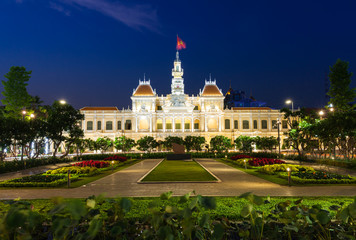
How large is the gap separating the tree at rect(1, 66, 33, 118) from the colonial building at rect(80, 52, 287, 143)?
26.6 meters

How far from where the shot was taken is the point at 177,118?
229ft

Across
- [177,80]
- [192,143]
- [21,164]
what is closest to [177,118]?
[177,80]

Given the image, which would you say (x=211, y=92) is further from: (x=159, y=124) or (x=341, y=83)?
(x=341, y=83)

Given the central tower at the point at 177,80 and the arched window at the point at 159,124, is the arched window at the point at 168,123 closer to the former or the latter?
the arched window at the point at 159,124

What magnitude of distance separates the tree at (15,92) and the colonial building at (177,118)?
2658 cm

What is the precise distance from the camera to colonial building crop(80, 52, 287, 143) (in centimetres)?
6892

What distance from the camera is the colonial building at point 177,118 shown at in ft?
226

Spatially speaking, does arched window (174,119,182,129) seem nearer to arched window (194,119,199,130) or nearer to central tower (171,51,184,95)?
arched window (194,119,199,130)

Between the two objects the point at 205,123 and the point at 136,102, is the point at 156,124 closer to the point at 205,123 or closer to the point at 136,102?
the point at 136,102

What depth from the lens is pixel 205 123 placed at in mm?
69250

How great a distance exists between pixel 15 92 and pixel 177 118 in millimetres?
38256

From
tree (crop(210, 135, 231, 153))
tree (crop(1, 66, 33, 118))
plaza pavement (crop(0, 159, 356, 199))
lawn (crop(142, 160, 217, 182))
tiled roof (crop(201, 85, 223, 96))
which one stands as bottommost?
lawn (crop(142, 160, 217, 182))

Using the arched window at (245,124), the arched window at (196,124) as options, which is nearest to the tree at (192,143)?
the arched window at (196,124)

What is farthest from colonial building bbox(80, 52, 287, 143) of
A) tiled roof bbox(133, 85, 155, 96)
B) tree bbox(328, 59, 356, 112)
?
tree bbox(328, 59, 356, 112)
